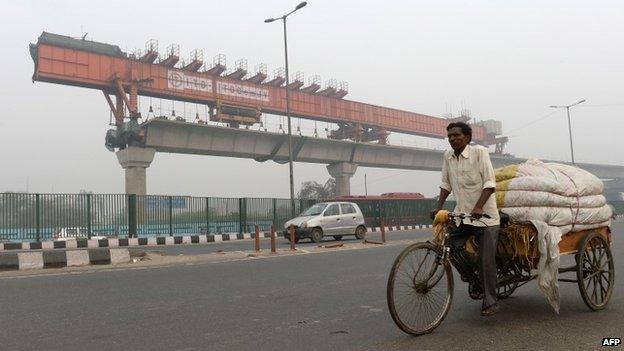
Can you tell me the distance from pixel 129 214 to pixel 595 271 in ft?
66.2

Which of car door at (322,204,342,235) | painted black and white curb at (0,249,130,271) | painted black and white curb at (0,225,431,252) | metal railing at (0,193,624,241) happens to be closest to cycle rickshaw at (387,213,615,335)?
painted black and white curb at (0,249,130,271)

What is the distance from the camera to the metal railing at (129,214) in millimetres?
20109

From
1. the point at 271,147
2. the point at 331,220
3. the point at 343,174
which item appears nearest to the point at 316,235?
the point at 331,220

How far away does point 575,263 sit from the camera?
5184 millimetres

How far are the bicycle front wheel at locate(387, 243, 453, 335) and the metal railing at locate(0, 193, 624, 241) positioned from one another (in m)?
14.2

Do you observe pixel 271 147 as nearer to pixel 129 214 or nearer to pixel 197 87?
pixel 197 87

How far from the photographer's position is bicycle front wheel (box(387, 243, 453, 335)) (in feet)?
13.5

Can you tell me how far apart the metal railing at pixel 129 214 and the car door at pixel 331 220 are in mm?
1804

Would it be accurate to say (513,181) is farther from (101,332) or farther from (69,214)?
(69,214)

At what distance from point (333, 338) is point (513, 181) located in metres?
2.34

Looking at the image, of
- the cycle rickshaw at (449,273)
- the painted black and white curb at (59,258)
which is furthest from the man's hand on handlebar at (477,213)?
the painted black and white curb at (59,258)

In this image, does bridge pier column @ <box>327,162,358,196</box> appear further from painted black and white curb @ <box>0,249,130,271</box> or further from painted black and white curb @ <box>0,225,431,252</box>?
painted black and white curb @ <box>0,249,130,271</box>

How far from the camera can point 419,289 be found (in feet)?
14.0

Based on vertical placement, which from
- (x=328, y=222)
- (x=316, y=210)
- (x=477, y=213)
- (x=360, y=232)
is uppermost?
(x=316, y=210)
